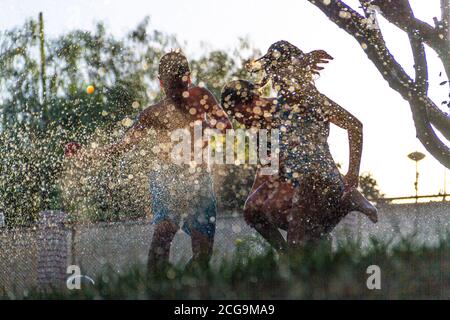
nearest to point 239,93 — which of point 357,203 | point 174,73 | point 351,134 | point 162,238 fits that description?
point 174,73

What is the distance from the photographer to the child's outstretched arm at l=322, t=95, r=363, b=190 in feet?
18.6

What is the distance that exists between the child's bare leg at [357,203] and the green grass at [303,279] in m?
1.62

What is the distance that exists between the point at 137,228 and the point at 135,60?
1679 cm

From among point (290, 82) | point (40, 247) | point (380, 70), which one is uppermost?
point (380, 70)

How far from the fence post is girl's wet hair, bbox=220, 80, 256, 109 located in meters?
13.9

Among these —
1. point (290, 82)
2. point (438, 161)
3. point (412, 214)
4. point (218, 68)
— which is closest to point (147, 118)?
point (290, 82)

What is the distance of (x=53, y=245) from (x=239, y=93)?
14462 millimetres

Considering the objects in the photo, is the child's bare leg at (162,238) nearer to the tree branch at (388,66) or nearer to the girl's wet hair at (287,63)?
the girl's wet hair at (287,63)

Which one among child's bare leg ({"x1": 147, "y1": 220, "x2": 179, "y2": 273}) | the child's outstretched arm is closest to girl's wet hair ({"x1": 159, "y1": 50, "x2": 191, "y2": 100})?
child's bare leg ({"x1": 147, "y1": 220, "x2": 179, "y2": 273})

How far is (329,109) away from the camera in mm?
5715

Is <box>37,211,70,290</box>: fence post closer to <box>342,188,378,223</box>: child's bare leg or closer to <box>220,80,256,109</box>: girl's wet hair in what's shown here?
<box>220,80,256,109</box>: girl's wet hair

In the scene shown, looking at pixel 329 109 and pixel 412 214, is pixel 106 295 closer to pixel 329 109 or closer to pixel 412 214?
pixel 329 109

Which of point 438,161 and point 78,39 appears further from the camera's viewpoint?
point 78,39
